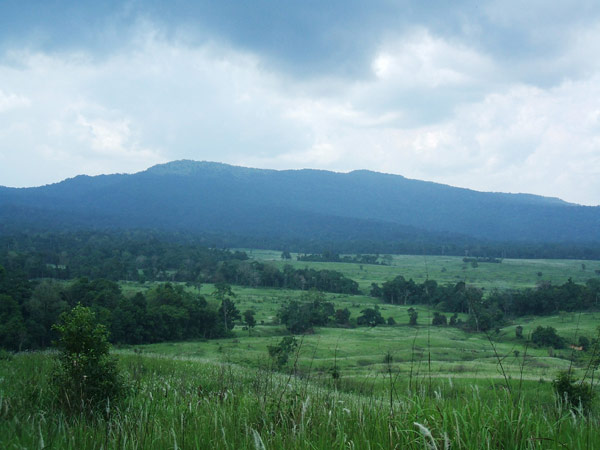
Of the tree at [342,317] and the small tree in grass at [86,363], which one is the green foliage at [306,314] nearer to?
the tree at [342,317]

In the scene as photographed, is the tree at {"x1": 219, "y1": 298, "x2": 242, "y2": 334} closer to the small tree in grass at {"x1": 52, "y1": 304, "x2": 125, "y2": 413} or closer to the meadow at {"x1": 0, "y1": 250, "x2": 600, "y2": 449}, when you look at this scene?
the meadow at {"x1": 0, "y1": 250, "x2": 600, "y2": 449}

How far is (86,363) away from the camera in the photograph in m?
6.71

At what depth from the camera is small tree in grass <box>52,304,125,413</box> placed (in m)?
6.19

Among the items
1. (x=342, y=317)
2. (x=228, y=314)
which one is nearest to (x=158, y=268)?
(x=228, y=314)

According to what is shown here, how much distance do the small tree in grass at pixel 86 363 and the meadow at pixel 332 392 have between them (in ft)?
1.02

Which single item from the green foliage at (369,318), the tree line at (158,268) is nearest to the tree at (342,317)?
the green foliage at (369,318)

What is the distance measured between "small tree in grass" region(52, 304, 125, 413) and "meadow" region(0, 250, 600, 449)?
31cm

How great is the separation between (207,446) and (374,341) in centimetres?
5187

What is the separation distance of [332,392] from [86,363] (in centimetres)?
402

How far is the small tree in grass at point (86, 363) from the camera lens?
6.19 m

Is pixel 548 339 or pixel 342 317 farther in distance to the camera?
pixel 342 317

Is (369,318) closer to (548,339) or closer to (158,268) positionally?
(548,339)

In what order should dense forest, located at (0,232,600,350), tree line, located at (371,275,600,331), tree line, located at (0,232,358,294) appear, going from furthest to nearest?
tree line, located at (0,232,358,294) → tree line, located at (371,275,600,331) → dense forest, located at (0,232,600,350)

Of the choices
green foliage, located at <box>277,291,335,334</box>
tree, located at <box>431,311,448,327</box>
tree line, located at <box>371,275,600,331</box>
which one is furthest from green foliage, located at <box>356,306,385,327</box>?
tree line, located at <box>371,275,600,331</box>
